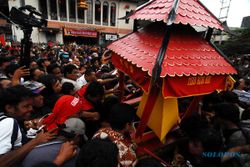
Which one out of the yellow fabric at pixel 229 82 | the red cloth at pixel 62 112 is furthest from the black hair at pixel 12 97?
the yellow fabric at pixel 229 82

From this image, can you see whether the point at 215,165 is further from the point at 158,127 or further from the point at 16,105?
the point at 16,105

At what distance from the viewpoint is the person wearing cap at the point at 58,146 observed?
1.74 m

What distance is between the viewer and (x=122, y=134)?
6.81 ft

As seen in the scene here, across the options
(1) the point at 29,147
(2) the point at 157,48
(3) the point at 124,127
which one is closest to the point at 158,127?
(3) the point at 124,127

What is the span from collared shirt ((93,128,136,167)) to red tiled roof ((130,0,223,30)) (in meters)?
1.37

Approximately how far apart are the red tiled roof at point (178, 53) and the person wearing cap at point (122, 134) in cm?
54

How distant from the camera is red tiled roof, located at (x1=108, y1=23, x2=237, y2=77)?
2133 mm

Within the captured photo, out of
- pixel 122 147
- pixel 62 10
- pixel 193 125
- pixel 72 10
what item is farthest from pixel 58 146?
pixel 72 10

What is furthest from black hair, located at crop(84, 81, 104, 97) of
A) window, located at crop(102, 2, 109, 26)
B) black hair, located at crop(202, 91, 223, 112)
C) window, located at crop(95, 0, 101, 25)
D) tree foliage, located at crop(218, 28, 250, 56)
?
window, located at crop(102, 2, 109, 26)

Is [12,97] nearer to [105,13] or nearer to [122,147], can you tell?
[122,147]

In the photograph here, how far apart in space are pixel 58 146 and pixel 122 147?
0.60 metres

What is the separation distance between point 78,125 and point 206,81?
158 centimetres

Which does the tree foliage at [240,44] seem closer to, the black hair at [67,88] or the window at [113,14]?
the window at [113,14]

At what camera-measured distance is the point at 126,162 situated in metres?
1.88
